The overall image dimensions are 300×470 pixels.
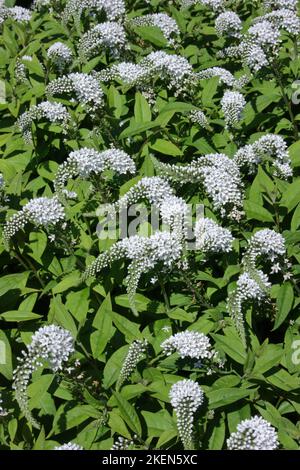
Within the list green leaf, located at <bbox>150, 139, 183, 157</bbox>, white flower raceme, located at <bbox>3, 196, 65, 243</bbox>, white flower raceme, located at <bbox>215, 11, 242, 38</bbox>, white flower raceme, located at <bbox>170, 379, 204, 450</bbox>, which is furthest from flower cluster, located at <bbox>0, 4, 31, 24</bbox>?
white flower raceme, located at <bbox>170, 379, 204, 450</bbox>

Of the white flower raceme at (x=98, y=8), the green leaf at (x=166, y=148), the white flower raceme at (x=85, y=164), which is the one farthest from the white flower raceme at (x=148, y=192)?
the white flower raceme at (x=98, y=8)

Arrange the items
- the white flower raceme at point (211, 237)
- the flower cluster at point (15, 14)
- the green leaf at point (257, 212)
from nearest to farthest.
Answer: the white flower raceme at point (211, 237), the green leaf at point (257, 212), the flower cluster at point (15, 14)

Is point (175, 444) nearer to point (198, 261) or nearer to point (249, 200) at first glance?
point (198, 261)

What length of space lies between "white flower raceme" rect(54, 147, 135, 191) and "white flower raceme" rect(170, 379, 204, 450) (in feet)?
4.60

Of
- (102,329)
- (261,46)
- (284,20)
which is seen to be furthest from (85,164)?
(284,20)

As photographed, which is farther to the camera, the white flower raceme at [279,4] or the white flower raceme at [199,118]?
the white flower raceme at [279,4]

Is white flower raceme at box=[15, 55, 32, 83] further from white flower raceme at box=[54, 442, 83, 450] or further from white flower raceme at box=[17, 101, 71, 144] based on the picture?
white flower raceme at box=[54, 442, 83, 450]

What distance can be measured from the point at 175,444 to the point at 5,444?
87cm

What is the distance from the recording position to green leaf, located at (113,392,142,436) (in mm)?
2990

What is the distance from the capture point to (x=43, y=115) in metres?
4.14

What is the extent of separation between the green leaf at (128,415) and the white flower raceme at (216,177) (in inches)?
49.0

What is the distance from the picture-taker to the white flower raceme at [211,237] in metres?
3.35

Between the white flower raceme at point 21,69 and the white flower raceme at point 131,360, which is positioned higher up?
the white flower raceme at point 21,69

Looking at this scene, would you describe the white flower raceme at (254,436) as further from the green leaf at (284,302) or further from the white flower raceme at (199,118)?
the white flower raceme at (199,118)
